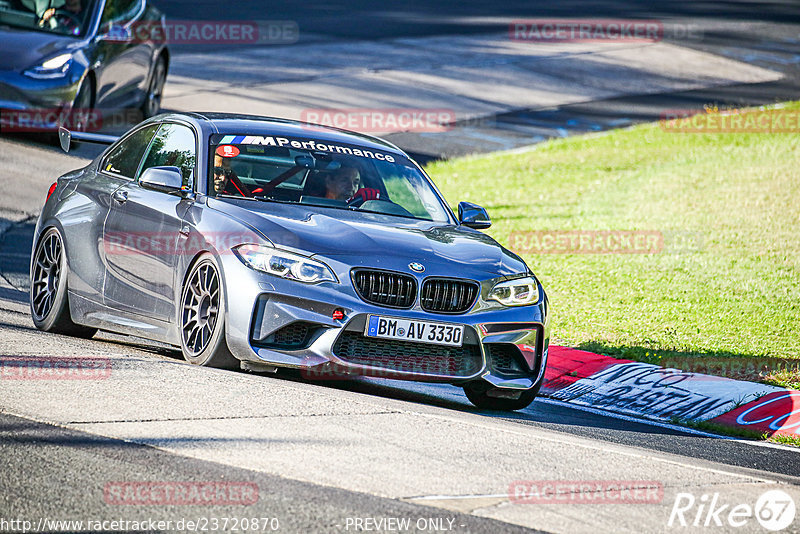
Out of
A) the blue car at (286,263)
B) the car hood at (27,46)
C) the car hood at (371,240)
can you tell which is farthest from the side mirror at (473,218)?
the car hood at (27,46)

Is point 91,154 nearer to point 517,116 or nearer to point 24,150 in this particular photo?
point 24,150

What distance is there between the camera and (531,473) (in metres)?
5.69

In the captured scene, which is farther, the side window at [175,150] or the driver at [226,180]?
the side window at [175,150]

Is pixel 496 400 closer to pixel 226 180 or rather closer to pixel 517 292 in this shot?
pixel 517 292

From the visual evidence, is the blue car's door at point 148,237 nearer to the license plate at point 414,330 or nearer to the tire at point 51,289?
the tire at point 51,289

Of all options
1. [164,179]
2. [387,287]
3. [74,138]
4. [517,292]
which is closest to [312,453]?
[387,287]

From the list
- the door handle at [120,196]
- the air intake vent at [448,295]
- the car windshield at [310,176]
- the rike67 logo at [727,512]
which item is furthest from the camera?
the door handle at [120,196]

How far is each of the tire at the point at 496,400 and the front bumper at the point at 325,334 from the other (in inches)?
21.0

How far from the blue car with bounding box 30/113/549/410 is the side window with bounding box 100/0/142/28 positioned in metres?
6.98

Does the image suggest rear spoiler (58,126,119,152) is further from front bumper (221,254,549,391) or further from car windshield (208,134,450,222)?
front bumper (221,254,549,391)

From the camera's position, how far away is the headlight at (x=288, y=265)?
284 inches

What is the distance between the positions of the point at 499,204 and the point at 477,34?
46.1 ft

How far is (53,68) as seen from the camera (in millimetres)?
14773

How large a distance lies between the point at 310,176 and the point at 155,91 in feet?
32.4
